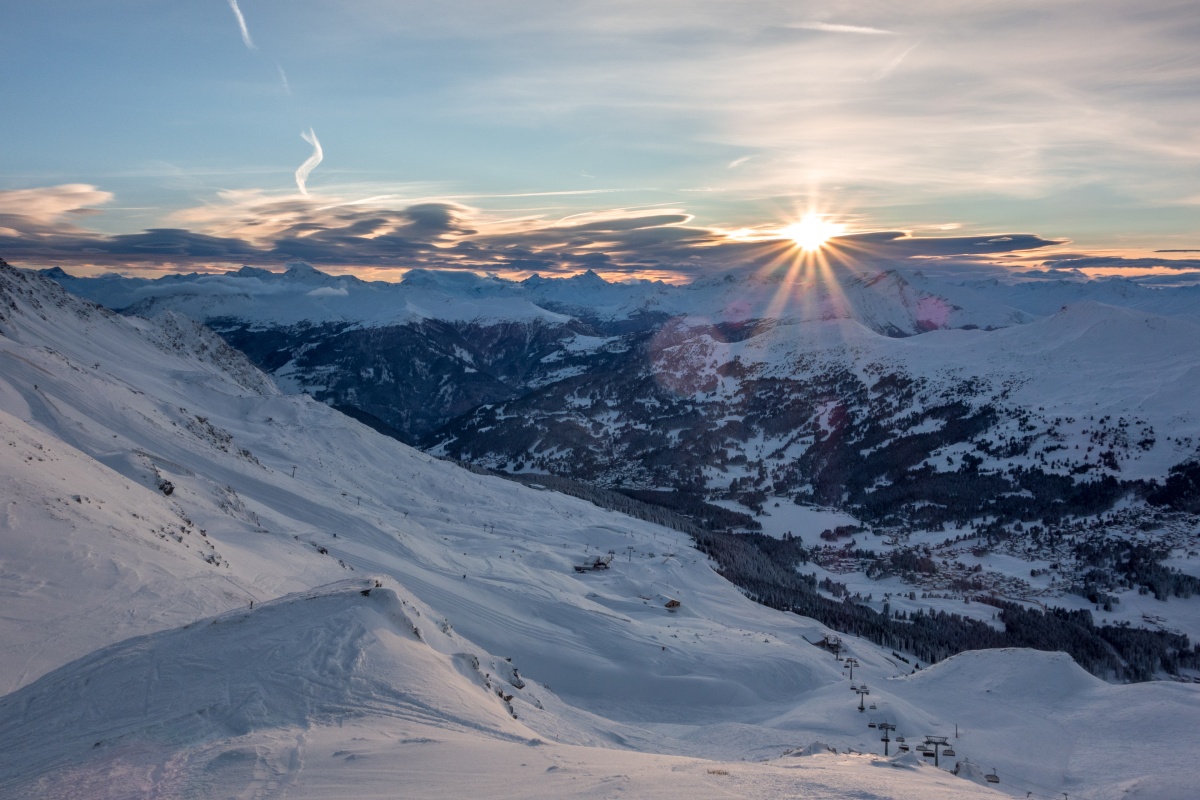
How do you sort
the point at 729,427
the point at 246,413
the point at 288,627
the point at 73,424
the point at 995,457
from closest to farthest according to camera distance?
the point at 288,627 < the point at 73,424 < the point at 246,413 < the point at 995,457 < the point at 729,427

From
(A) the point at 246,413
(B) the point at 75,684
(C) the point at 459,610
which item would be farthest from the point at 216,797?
(A) the point at 246,413

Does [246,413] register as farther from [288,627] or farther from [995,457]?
[995,457]

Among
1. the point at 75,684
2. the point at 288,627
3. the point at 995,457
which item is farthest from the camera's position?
the point at 995,457

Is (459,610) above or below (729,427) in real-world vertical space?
below

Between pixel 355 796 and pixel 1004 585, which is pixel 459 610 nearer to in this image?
pixel 355 796

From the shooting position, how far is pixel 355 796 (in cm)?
949

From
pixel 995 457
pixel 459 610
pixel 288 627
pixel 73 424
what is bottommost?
pixel 459 610

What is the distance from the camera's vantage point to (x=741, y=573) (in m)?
83.7

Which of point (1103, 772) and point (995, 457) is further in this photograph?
point (995, 457)

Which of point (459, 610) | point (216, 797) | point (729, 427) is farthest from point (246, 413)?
point (729, 427)

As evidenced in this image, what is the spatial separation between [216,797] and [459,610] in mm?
25753

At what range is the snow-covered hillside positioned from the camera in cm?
1120

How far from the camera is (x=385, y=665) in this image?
14648mm

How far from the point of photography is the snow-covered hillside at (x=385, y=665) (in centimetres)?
1120
